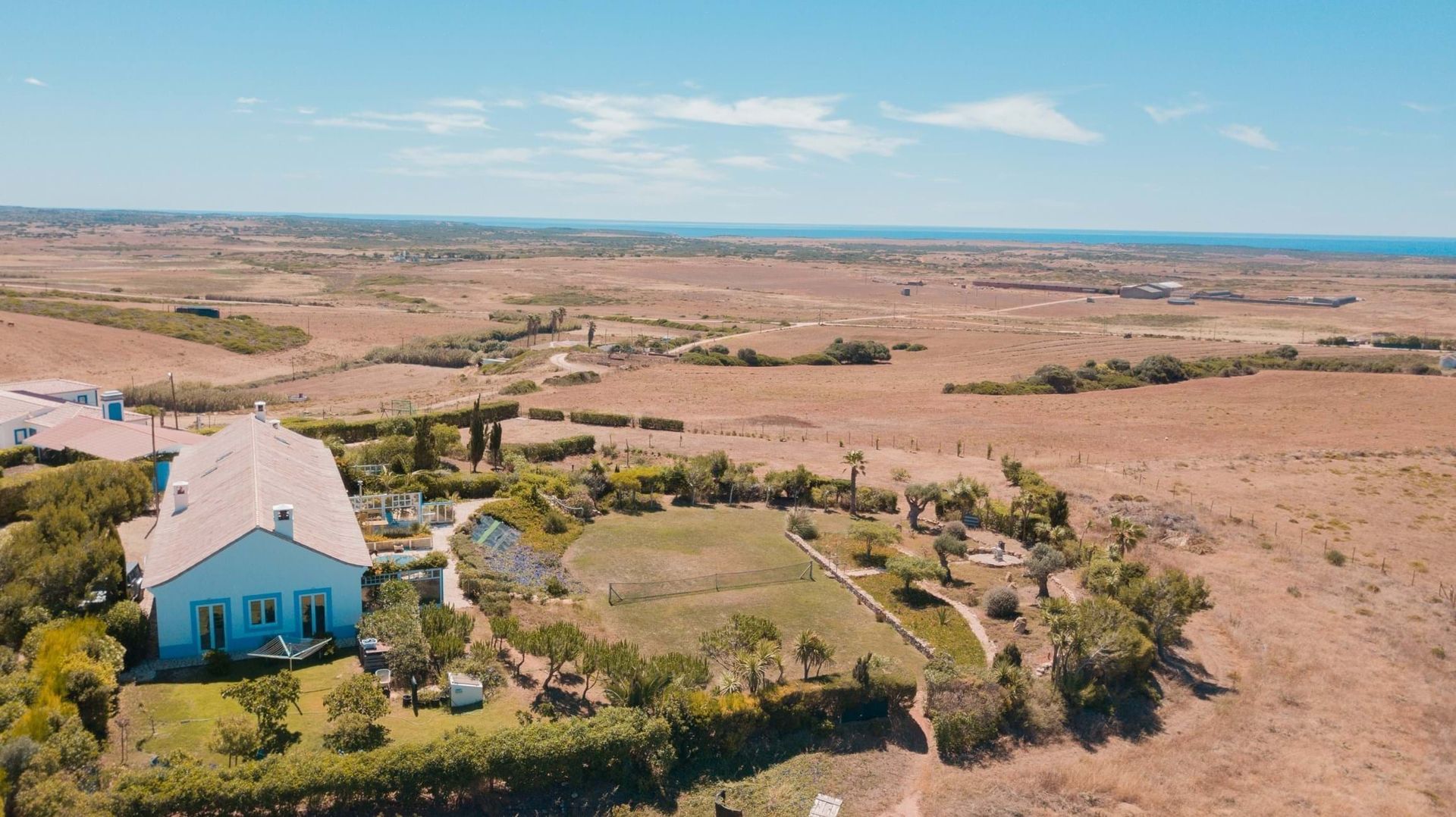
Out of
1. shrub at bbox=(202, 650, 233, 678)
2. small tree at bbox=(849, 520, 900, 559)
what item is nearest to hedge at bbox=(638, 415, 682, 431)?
small tree at bbox=(849, 520, 900, 559)

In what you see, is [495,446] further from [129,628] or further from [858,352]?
[858,352]

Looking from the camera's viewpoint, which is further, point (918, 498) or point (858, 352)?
point (858, 352)

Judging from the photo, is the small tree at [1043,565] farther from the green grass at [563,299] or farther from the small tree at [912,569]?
the green grass at [563,299]

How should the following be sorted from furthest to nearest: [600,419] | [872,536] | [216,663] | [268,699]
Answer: [600,419]
[872,536]
[216,663]
[268,699]

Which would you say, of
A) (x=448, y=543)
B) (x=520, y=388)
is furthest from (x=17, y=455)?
(x=520, y=388)

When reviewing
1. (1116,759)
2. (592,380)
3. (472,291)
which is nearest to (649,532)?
(1116,759)

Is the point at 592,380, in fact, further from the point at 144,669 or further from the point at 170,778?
the point at 170,778

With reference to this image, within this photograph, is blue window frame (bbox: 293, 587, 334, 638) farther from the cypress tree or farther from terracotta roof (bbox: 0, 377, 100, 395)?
terracotta roof (bbox: 0, 377, 100, 395)
